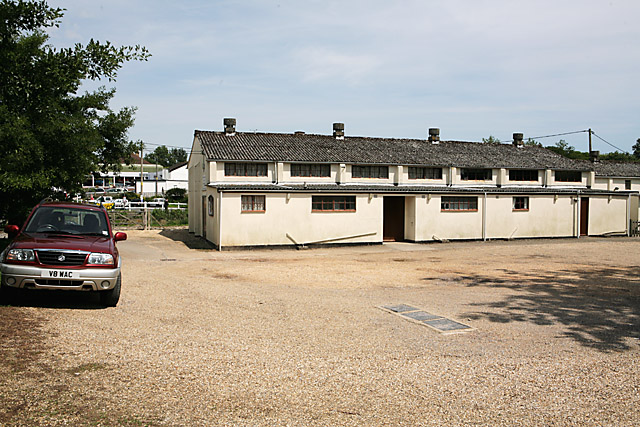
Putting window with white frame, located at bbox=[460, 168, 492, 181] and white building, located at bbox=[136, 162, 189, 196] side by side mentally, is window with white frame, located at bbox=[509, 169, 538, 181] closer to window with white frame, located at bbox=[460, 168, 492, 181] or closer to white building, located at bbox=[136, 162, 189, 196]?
window with white frame, located at bbox=[460, 168, 492, 181]

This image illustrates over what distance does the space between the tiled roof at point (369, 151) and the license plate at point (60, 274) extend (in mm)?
18194

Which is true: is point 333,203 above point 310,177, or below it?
below

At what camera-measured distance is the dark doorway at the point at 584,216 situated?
33.6 m

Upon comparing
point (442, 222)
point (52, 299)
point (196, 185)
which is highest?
point (196, 185)

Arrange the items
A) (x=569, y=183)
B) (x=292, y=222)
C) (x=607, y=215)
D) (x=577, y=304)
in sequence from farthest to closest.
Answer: (x=569, y=183) → (x=607, y=215) → (x=292, y=222) → (x=577, y=304)

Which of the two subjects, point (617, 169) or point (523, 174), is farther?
point (617, 169)

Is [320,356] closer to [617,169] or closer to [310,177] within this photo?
[310,177]

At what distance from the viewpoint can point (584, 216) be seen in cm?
3394

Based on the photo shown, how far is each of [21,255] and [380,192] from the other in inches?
812

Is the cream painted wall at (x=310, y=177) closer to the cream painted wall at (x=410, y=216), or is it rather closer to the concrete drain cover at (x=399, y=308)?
the cream painted wall at (x=410, y=216)

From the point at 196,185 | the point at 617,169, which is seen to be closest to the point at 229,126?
the point at 196,185

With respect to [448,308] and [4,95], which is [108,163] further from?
[448,308]

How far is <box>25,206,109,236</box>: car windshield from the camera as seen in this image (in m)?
9.65

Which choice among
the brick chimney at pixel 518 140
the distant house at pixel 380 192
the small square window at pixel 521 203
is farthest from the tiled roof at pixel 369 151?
the small square window at pixel 521 203
